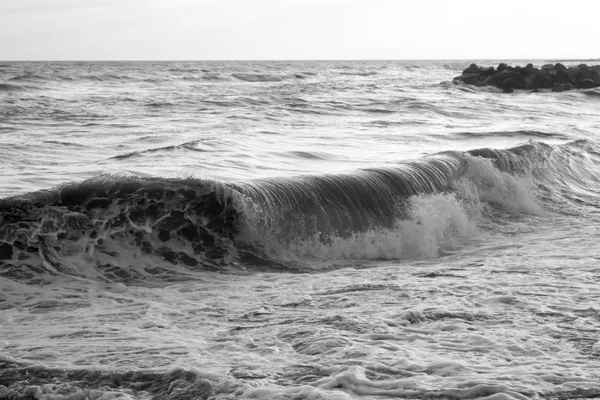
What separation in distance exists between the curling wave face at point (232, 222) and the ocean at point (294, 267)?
2 centimetres

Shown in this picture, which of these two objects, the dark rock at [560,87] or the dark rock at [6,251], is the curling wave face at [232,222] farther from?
the dark rock at [560,87]

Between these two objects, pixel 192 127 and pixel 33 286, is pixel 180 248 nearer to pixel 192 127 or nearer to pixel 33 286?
pixel 33 286

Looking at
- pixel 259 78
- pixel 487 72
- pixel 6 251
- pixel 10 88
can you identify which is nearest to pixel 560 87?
pixel 487 72

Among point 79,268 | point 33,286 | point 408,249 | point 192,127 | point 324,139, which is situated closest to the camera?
point 33,286

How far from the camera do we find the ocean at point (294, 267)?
4.22m

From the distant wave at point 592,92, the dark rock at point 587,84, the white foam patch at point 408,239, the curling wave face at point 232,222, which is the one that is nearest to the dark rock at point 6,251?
the curling wave face at point 232,222

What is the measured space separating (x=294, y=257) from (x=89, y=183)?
7.55 ft

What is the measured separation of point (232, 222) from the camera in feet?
26.3

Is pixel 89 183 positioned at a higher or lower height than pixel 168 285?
higher

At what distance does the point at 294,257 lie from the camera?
7.68 metres

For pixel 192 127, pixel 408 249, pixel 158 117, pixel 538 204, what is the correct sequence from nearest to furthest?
pixel 408 249
pixel 538 204
pixel 192 127
pixel 158 117

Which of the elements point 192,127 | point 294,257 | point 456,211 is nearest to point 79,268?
point 294,257

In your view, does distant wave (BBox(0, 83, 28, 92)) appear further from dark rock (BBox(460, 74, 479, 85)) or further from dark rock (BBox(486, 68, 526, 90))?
dark rock (BBox(460, 74, 479, 85))

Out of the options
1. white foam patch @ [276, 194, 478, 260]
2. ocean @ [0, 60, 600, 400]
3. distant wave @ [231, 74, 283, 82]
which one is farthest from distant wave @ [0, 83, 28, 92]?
white foam patch @ [276, 194, 478, 260]
